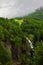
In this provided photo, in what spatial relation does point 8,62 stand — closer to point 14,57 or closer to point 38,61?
point 38,61

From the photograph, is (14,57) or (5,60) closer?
(5,60)

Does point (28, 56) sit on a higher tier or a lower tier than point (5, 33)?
lower

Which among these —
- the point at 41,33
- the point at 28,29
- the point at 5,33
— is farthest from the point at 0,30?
the point at 28,29

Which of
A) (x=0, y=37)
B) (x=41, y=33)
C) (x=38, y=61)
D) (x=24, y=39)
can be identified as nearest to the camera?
(x=38, y=61)

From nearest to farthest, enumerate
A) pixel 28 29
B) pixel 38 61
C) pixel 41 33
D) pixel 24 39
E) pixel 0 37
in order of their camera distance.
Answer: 1. pixel 38 61
2. pixel 0 37
3. pixel 24 39
4. pixel 41 33
5. pixel 28 29

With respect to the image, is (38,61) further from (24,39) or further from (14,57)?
(24,39)

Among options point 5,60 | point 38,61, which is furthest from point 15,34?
point 38,61

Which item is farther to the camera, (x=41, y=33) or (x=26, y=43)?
(x=41, y=33)

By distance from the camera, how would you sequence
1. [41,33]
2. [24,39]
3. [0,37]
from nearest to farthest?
[0,37] < [24,39] < [41,33]

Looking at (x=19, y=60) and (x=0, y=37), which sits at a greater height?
(x=0, y=37)
